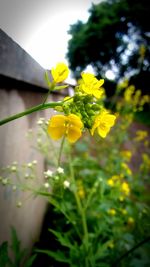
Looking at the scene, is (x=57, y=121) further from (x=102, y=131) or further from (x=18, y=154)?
(x=18, y=154)

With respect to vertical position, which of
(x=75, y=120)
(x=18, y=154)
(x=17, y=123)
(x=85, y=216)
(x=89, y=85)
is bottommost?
(x=85, y=216)

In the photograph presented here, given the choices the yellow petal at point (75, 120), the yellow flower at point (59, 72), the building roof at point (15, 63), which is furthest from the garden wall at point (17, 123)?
the yellow petal at point (75, 120)

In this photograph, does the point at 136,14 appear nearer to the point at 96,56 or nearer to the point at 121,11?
the point at 121,11

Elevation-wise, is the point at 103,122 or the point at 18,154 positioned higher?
the point at 103,122

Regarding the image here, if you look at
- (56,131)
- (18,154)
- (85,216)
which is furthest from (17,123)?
(85,216)

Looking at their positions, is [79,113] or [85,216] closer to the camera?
[79,113]

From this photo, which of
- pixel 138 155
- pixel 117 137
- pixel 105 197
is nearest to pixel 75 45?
pixel 138 155

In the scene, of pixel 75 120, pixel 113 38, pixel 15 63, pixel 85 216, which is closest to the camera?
pixel 75 120
